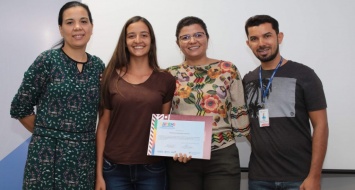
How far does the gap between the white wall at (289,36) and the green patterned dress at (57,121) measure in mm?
989

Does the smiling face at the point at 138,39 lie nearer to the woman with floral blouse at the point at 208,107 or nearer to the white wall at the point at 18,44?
the woman with floral blouse at the point at 208,107

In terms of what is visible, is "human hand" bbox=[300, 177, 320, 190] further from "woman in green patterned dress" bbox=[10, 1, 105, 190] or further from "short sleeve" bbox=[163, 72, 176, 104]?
"woman in green patterned dress" bbox=[10, 1, 105, 190]

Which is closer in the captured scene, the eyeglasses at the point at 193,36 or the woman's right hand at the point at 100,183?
the woman's right hand at the point at 100,183

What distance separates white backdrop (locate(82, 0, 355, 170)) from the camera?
256 cm

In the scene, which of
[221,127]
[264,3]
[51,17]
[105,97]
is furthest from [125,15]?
[221,127]

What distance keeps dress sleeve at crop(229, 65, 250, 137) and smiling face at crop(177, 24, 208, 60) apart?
273mm

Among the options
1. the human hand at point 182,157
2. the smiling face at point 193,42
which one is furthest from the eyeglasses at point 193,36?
the human hand at point 182,157

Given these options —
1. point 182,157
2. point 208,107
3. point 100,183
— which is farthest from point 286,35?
point 100,183

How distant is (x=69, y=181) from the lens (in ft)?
5.73

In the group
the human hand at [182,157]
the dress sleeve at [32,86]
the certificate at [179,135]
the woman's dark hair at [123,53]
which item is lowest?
the human hand at [182,157]

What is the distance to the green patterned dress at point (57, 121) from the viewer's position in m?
1.71

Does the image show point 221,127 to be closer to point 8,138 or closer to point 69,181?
point 69,181

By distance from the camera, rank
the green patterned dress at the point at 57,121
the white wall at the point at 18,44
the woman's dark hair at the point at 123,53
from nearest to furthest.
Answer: the green patterned dress at the point at 57,121, the woman's dark hair at the point at 123,53, the white wall at the point at 18,44

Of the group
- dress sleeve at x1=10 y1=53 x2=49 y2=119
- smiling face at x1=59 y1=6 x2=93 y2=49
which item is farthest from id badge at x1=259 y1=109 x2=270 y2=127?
dress sleeve at x1=10 y1=53 x2=49 y2=119
